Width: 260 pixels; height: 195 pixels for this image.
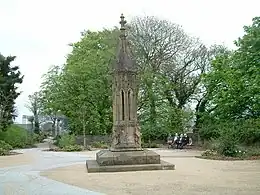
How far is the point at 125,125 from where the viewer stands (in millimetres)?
19234

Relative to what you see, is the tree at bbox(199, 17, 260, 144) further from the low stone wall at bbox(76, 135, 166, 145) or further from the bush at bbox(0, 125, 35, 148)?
the bush at bbox(0, 125, 35, 148)

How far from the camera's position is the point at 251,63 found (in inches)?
1219

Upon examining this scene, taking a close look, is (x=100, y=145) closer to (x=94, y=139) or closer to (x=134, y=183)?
(x=94, y=139)

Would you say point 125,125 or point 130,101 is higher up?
point 130,101

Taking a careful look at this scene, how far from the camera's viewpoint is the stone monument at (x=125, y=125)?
58.1 feet

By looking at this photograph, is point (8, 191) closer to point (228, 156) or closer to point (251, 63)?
point (228, 156)

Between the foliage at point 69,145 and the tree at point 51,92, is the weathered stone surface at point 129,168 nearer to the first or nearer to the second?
the foliage at point 69,145

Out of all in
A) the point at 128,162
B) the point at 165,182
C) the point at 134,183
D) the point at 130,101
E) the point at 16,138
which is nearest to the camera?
the point at 134,183

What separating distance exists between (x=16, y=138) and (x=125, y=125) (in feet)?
86.3

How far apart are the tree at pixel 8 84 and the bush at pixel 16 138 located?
1364 mm

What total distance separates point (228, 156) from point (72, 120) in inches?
984

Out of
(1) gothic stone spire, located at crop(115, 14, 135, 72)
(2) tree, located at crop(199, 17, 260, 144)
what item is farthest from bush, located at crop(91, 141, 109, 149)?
(1) gothic stone spire, located at crop(115, 14, 135, 72)

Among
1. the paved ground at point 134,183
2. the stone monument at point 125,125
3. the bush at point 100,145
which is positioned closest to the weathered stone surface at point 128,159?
the stone monument at point 125,125

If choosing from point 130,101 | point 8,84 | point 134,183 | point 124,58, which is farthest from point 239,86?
point 8,84
